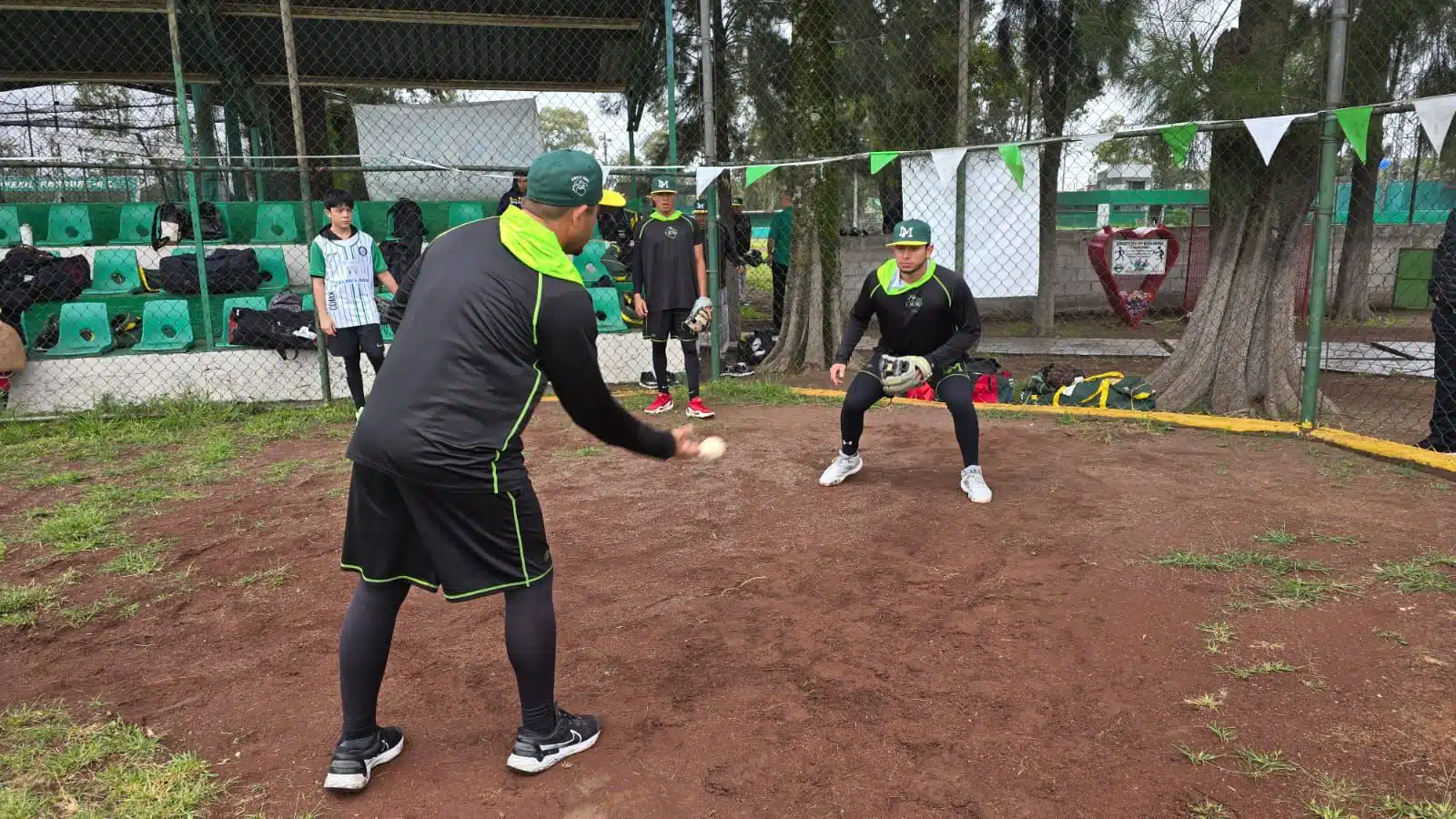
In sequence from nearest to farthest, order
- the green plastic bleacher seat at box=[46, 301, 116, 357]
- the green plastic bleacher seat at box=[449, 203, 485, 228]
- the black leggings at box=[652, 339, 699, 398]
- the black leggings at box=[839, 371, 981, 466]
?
1. the black leggings at box=[839, 371, 981, 466]
2. the black leggings at box=[652, 339, 699, 398]
3. the green plastic bleacher seat at box=[46, 301, 116, 357]
4. the green plastic bleacher seat at box=[449, 203, 485, 228]

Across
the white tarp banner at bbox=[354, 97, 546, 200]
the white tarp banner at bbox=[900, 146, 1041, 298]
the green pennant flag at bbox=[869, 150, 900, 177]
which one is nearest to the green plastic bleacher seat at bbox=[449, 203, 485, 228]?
the white tarp banner at bbox=[354, 97, 546, 200]

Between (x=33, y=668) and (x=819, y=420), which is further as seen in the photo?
(x=819, y=420)

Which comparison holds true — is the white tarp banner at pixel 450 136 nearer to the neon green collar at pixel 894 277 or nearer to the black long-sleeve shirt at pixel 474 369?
the neon green collar at pixel 894 277

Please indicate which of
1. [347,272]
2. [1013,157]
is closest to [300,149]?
[347,272]

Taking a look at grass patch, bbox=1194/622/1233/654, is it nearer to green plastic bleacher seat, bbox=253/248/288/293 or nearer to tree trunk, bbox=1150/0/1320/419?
tree trunk, bbox=1150/0/1320/419

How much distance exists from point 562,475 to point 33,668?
9.93 ft

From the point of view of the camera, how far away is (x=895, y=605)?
12.4ft

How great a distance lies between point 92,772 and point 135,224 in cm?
1097

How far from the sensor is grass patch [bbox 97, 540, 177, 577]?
4359 mm

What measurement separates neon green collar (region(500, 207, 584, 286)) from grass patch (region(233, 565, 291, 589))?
2545 mm

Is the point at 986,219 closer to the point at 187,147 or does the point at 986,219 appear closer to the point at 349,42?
the point at 187,147

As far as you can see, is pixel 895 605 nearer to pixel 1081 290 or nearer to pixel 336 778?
pixel 336 778

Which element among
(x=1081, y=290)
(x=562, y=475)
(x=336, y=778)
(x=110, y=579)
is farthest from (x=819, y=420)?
(x=1081, y=290)

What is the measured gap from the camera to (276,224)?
1172 cm
